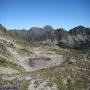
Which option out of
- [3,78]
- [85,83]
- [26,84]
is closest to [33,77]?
[26,84]

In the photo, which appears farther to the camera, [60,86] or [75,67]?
[75,67]

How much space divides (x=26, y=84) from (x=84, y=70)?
1414 cm

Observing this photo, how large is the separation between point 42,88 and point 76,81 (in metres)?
6.79

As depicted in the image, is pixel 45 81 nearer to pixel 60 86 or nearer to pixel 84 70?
pixel 60 86

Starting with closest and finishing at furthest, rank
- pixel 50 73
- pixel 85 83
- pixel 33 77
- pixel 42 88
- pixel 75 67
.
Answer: pixel 42 88, pixel 85 83, pixel 33 77, pixel 50 73, pixel 75 67

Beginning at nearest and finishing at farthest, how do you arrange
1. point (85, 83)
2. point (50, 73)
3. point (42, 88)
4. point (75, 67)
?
point (42, 88) < point (85, 83) < point (50, 73) < point (75, 67)

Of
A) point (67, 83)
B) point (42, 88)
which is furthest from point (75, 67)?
point (42, 88)

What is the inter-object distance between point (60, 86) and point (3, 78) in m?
12.0

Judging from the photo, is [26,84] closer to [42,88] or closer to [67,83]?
[42,88]

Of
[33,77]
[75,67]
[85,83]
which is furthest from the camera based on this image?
[75,67]

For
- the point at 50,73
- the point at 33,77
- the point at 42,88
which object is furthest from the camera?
the point at 50,73

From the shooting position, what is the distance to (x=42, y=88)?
31703 millimetres

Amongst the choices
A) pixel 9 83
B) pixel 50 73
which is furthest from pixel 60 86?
pixel 9 83

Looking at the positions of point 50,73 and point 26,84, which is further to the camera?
point 50,73
